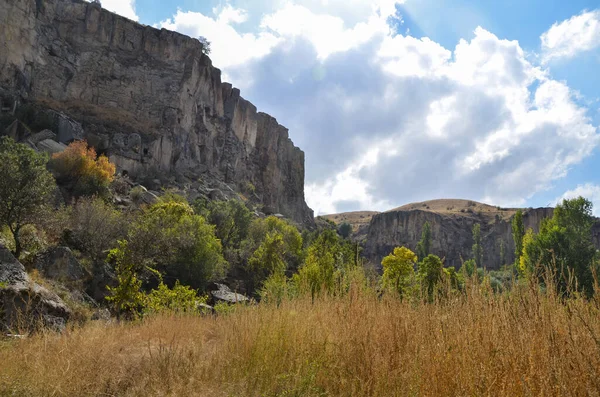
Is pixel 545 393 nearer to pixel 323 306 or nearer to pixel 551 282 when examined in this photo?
pixel 551 282

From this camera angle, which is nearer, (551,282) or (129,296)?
(551,282)

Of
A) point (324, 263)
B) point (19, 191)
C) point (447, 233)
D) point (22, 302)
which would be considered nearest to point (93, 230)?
point (19, 191)

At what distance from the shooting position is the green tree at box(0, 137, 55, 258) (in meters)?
16.2

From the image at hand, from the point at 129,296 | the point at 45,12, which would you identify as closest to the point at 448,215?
the point at 45,12

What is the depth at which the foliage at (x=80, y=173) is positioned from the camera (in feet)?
100

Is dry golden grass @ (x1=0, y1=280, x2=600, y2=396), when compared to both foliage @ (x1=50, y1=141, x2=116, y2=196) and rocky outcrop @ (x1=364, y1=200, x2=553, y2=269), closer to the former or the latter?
foliage @ (x1=50, y1=141, x2=116, y2=196)

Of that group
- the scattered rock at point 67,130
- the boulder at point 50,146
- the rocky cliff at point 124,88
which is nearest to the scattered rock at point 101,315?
the boulder at point 50,146

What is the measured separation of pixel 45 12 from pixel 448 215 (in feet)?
261

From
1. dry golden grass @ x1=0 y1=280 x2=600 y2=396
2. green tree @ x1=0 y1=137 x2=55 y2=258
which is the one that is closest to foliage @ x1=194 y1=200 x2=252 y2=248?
green tree @ x1=0 y1=137 x2=55 y2=258

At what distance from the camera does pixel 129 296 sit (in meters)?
11.5

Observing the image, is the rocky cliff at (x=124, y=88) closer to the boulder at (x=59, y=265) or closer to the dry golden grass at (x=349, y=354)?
the boulder at (x=59, y=265)

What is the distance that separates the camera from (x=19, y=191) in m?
16.6

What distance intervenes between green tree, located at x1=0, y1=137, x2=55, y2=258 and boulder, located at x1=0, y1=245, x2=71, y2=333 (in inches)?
285

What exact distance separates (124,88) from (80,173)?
75.6 ft
